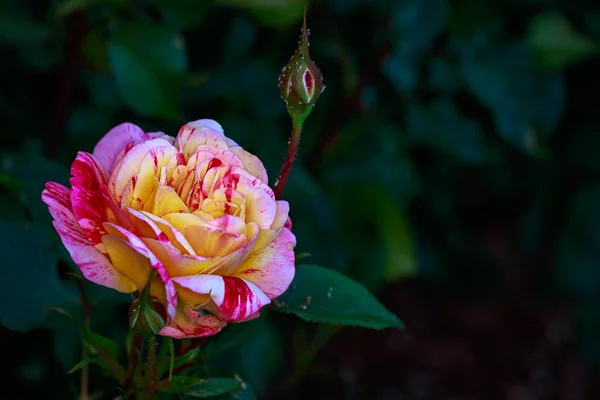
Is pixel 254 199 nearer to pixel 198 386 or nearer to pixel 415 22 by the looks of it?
pixel 198 386

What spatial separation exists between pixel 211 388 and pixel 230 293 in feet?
0.41

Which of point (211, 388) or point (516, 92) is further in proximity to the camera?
point (516, 92)

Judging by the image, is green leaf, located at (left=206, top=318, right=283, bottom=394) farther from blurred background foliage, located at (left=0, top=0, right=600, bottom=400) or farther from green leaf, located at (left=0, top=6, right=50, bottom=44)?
green leaf, located at (left=0, top=6, right=50, bottom=44)

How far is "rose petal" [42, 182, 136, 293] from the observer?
0.42 metres

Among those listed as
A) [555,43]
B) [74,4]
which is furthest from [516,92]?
[74,4]

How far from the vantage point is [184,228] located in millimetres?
417

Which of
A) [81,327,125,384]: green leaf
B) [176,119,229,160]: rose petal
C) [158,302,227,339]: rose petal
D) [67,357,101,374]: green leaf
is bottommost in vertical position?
[81,327,125,384]: green leaf

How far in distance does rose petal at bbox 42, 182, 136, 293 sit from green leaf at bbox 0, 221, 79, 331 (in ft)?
0.60

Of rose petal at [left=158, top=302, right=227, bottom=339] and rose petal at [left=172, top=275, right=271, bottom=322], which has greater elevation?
rose petal at [left=172, top=275, right=271, bottom=322]

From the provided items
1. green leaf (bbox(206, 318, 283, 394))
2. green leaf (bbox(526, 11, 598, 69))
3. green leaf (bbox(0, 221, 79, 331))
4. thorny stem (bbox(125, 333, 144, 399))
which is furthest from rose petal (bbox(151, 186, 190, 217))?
green leaf (bbox(526, 11, 598, 69))

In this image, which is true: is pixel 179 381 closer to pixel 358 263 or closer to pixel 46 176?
pixel 46 176

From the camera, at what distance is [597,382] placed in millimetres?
1737

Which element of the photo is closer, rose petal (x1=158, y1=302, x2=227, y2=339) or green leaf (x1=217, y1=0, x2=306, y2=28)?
rose petal (x1=158, y1=302, x2=227, y2=339)

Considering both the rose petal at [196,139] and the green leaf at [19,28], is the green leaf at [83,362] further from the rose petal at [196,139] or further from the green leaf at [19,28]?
the green leaf at [19,28]
